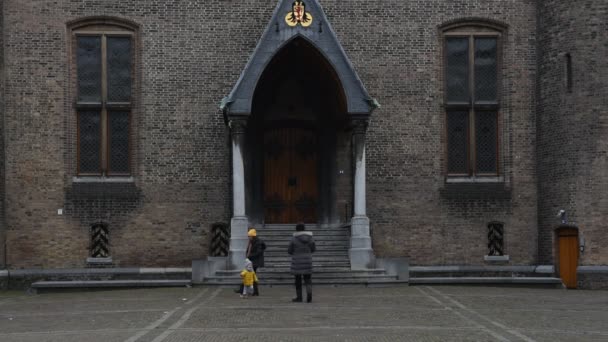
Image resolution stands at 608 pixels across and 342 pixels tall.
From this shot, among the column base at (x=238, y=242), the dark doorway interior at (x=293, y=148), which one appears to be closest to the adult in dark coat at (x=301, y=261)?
the column base at (x=238, y=242)

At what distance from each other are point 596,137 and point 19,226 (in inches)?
588

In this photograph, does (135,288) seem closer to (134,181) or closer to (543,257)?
(134,181)

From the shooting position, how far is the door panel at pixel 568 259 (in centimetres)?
2656

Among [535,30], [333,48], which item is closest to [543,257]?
[535,30]

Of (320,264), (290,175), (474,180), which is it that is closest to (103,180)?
(290,175)

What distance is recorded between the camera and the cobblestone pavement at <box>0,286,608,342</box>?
1510cm

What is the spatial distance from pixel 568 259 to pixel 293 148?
787cm

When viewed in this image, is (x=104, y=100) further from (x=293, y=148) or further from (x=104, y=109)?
(x=293, y=148)

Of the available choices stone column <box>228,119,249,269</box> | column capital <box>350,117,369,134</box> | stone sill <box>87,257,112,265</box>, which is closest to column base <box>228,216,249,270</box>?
stone column <box>228,119,249,269</box>

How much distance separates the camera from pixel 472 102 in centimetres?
2806

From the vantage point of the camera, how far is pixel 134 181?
2738 centimetres

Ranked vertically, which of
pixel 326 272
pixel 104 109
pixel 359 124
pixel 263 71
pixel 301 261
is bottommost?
pixel 326 272

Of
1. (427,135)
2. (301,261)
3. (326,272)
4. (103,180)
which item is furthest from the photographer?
(427,135)

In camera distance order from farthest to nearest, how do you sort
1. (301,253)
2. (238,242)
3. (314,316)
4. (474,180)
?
(474,180)
(238,242)
(301,253)
(314,316)
